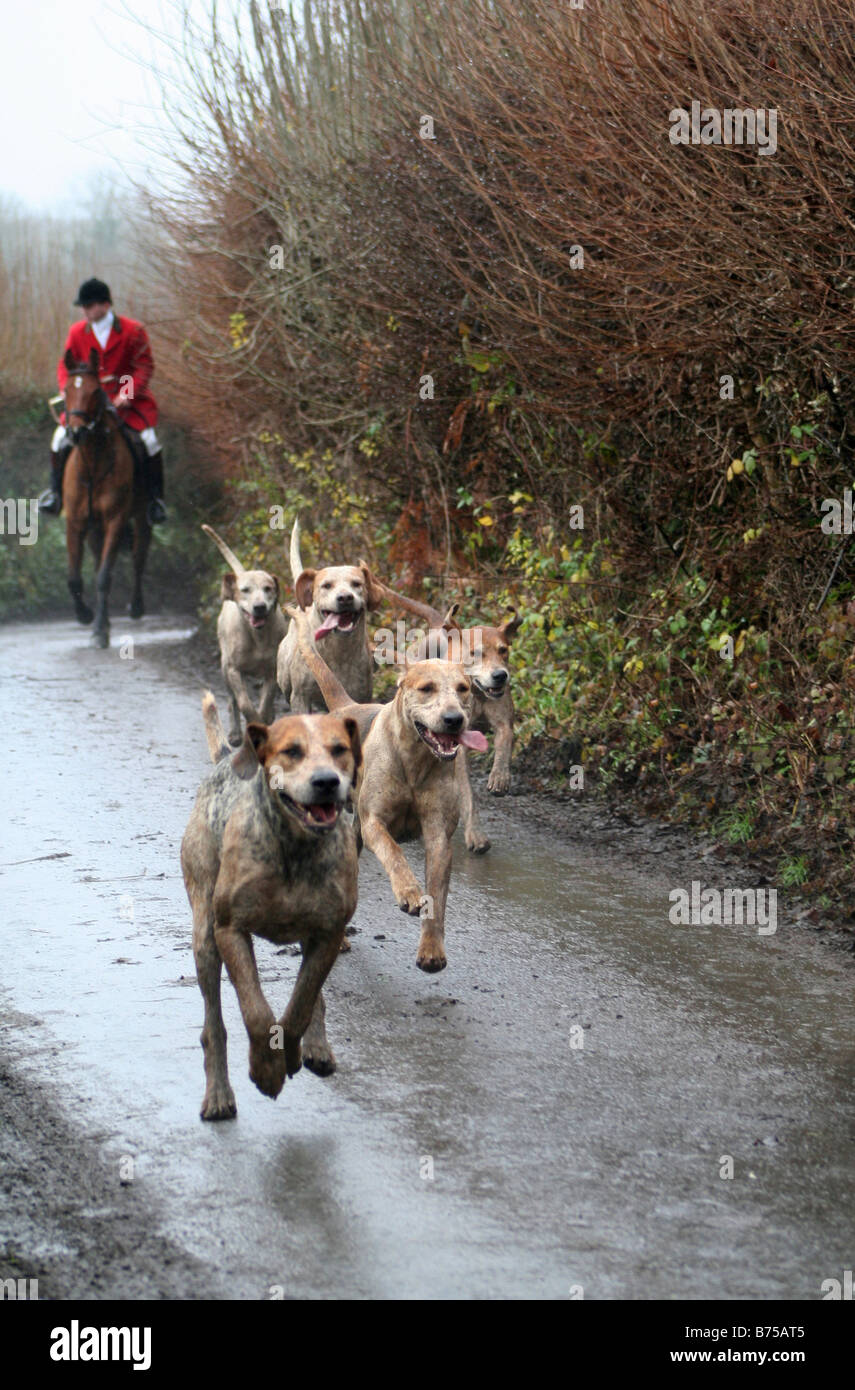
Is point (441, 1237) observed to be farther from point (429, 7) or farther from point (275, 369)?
point (275, 369)

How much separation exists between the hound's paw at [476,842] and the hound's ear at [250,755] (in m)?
3.35

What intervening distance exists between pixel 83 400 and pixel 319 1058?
12.2m

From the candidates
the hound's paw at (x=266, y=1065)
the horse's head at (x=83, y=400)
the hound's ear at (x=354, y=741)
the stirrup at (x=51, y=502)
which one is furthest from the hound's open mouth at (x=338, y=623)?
the stirrup at (x=51, y=502)

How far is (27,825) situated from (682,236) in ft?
14.1

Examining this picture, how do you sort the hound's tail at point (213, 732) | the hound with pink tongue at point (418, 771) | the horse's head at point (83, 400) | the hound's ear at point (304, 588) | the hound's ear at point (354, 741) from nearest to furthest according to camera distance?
1. the hound's ear at point (354, 741)
2. the hound's tail at point (213, 732)
3. the hound with pink tongue at point (418, 771)
4. the hound's ear at point (304, 588)
5. the horse's head at point (83, 400)

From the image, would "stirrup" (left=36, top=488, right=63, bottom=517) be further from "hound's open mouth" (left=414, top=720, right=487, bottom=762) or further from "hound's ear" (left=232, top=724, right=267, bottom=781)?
"hound's ear" (left=232, top=724, right=267, bottom=781)

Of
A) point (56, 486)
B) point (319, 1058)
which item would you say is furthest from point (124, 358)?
point (319, 1058)

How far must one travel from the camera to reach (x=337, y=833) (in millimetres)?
4566

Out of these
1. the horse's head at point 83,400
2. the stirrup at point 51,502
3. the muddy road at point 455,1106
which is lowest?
the muddy road at point 455,1106

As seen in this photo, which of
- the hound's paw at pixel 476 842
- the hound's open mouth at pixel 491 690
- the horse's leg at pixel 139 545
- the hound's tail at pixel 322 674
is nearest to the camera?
the hound's tail at pixel 322 674

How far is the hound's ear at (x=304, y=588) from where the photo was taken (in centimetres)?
854

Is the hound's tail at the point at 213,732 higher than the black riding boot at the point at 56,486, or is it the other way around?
the black riding boot at the point at 56,486

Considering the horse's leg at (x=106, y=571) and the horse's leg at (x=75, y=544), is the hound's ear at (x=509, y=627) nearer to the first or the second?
the horse's leg at (x=106, y=571)
